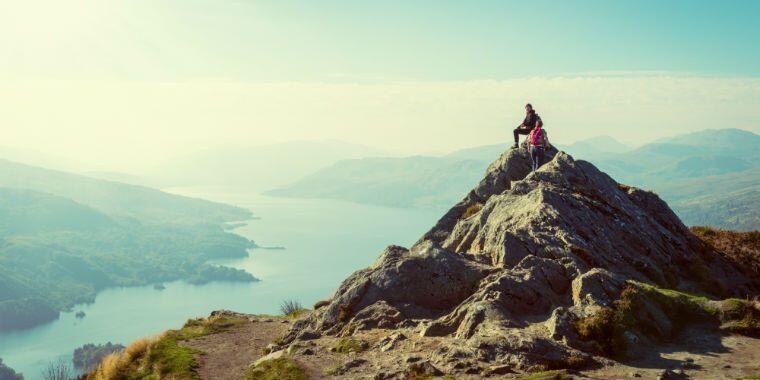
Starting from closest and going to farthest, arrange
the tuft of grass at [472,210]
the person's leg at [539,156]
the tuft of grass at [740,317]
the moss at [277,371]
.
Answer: the tuft of grass at [740,317], the moss at [277,371], the tuft of grass at [472,210], the person's leg at [539,156]

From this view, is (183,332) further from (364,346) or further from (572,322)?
(572,322)

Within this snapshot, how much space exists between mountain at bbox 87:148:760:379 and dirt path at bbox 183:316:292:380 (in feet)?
0.35

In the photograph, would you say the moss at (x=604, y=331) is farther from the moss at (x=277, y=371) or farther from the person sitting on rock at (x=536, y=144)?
the person sitting on rock at (x=536, y=144)

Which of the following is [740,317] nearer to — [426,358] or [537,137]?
[426,358]

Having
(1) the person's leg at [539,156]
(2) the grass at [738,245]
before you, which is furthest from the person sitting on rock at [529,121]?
(2) the grass at [738,245]

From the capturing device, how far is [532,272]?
2475 cm

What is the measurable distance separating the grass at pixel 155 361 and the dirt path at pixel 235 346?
68cm

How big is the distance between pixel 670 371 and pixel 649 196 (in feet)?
79.3

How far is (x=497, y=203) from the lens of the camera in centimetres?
3391

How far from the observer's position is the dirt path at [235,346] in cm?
2495

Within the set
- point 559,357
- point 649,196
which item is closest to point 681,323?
point 559,357

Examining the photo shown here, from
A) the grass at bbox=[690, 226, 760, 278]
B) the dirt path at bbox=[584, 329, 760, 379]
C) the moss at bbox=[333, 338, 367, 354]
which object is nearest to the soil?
the dirt path at bbox=[584, 329, 760, 379]

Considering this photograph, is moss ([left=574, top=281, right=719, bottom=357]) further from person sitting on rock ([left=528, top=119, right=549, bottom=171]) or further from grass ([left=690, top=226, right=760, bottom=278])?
person sitting on rock ([left=528, top=119, right=549, bottom=171])

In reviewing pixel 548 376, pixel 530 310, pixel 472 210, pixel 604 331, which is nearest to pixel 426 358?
pixel 548 376
